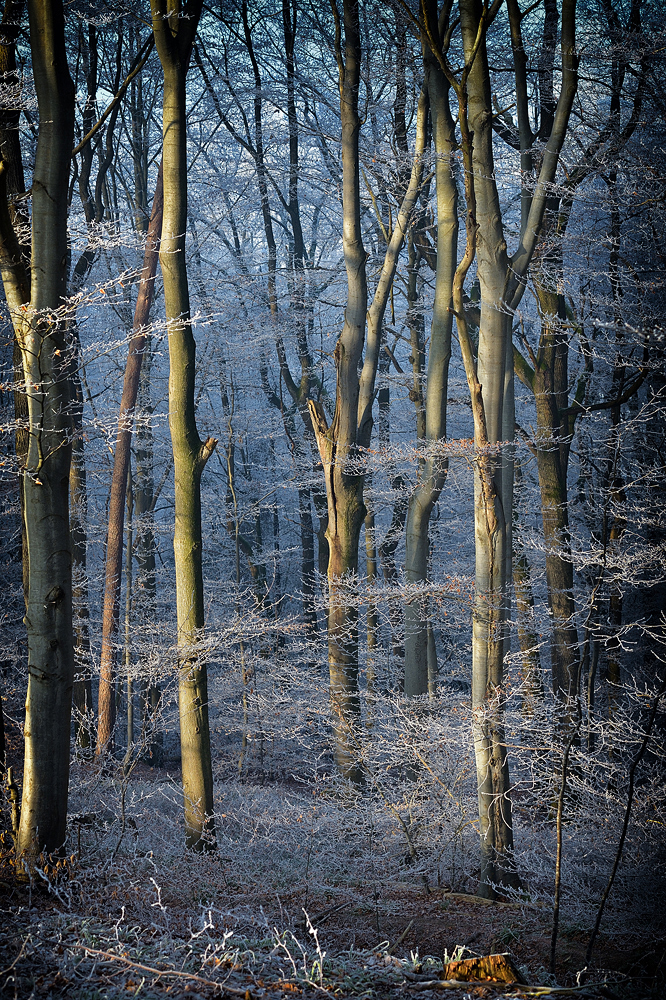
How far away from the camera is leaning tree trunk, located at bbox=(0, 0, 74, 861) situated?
5750mm

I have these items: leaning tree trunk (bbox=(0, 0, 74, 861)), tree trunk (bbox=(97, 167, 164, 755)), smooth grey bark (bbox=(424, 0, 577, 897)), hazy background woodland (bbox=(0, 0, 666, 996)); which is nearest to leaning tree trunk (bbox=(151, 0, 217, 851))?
hazy background woodland (bbox=(0, 0, 666, 996))

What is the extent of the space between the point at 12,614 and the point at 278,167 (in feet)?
34.2

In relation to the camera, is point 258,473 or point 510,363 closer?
point 510,363

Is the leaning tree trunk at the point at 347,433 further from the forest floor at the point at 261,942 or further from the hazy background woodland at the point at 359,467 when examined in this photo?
the forest floor at the point at 261,942

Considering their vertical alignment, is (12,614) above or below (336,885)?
above

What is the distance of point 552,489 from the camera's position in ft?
36.6

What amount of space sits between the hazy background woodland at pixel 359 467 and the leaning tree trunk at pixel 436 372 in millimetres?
50

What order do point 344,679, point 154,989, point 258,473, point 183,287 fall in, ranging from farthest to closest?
point 258,473, point 344,679, point 183,287, point 154,989

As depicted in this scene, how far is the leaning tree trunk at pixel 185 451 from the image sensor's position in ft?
→ 25.4

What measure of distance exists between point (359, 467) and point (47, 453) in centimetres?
471

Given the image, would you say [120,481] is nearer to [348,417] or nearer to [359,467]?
[348,417]

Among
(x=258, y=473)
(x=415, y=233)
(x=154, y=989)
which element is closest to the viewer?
(x=154, y=989)

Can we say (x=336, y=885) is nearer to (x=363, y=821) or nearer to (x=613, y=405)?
(x=363, y=821)

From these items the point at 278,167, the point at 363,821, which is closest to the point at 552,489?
the point at 363,821
